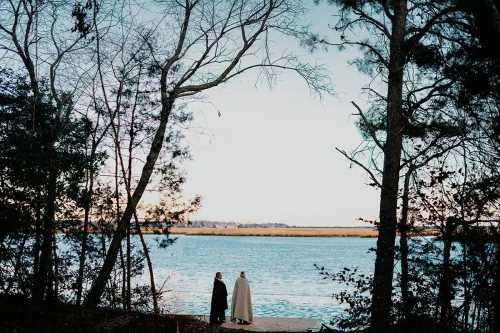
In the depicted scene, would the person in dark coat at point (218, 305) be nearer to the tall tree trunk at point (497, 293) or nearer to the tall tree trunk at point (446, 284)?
the tall tree trunk at point (446, 284)

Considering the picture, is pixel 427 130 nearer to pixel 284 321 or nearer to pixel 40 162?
pixel 284 321

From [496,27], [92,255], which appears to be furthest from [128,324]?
[496,27]

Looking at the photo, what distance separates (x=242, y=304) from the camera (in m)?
15.4

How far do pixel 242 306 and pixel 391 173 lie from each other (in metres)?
6.85

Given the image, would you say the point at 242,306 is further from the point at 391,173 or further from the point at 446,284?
the point at 446,284

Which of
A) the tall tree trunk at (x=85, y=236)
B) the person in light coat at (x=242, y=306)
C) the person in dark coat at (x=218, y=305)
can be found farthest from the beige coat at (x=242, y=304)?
the tall tree trunk at (x=85, y=236)

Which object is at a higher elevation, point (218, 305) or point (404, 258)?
point (404, 258)

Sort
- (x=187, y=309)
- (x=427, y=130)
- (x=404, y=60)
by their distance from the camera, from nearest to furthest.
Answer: (x=404, y=60) → (x=427, y=130) → (x=187, y=309)

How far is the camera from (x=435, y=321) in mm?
8133

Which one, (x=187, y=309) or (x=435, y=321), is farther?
(x=187, y=309)

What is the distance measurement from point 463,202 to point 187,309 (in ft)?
62.4

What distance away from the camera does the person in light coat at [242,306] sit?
50.0 ft

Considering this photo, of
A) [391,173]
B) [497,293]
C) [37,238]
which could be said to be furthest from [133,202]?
[497,293]

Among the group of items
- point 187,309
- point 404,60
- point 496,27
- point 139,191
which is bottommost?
point 187,309
